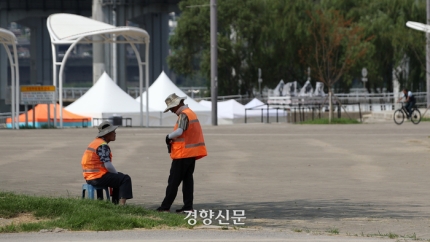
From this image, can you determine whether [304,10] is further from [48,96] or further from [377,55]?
[48,96]

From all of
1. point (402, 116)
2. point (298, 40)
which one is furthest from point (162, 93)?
point (298, 40)

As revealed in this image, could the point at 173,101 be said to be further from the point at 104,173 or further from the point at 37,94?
the point at 37,94

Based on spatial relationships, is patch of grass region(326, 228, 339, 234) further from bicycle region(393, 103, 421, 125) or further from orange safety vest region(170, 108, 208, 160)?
bicycle region(393, 103, 421, 125)

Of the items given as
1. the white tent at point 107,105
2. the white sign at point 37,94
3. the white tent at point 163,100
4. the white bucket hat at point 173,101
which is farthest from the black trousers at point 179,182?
the white tent at point 163,100

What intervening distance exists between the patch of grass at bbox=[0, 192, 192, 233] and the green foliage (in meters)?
49.6

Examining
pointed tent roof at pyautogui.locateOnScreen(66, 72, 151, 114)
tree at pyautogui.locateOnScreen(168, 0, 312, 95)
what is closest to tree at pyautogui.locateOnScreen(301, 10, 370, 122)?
tree at pyautogui.locateOnScreen(168, 0, 312, 95)

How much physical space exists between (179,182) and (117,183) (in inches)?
31.2

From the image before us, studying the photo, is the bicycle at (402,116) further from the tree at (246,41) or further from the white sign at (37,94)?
the tree at (246,41)

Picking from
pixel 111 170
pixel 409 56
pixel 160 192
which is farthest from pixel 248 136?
pixel 409 56

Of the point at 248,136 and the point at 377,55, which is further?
the point at 377,55

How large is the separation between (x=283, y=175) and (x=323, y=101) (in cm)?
4184

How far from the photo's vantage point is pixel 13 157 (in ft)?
75.5

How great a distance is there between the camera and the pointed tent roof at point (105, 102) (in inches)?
1959

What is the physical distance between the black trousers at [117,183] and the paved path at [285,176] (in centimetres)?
67
